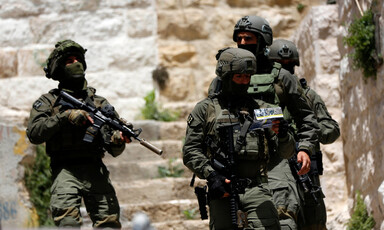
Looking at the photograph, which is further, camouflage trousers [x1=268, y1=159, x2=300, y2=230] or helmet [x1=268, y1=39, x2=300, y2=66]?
helmet [x1=268, y1=39, x2=300, y2=66]

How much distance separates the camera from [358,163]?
29.5 feet

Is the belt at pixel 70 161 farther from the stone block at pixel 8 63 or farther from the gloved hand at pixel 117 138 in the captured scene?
the stone block at pixel 8 63

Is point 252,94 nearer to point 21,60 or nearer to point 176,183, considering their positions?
point 176,183

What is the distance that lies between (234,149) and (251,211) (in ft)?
1.50

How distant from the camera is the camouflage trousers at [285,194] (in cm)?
673

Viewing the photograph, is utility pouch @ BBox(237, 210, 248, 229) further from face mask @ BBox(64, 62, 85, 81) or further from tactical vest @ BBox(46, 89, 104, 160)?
face mask @ BBox(64, 62, 85, 81)

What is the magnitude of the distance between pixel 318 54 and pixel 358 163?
5.87 ft

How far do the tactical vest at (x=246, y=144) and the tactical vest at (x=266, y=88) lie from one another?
52 centimetres

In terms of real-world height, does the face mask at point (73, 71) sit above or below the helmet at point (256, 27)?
below

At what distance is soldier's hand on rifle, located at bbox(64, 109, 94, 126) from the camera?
6801mm

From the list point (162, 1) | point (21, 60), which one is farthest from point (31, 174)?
point (162, 1)

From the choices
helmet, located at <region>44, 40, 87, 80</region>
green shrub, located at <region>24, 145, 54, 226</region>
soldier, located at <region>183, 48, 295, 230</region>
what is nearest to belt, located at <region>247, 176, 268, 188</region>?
soldier, located at <region>183, 48, 295, 230</region>

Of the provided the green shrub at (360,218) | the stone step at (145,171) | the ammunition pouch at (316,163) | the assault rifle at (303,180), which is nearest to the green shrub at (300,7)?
the stone step at (145,171)

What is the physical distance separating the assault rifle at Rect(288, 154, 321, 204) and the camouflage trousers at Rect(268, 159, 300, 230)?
0.31 m
